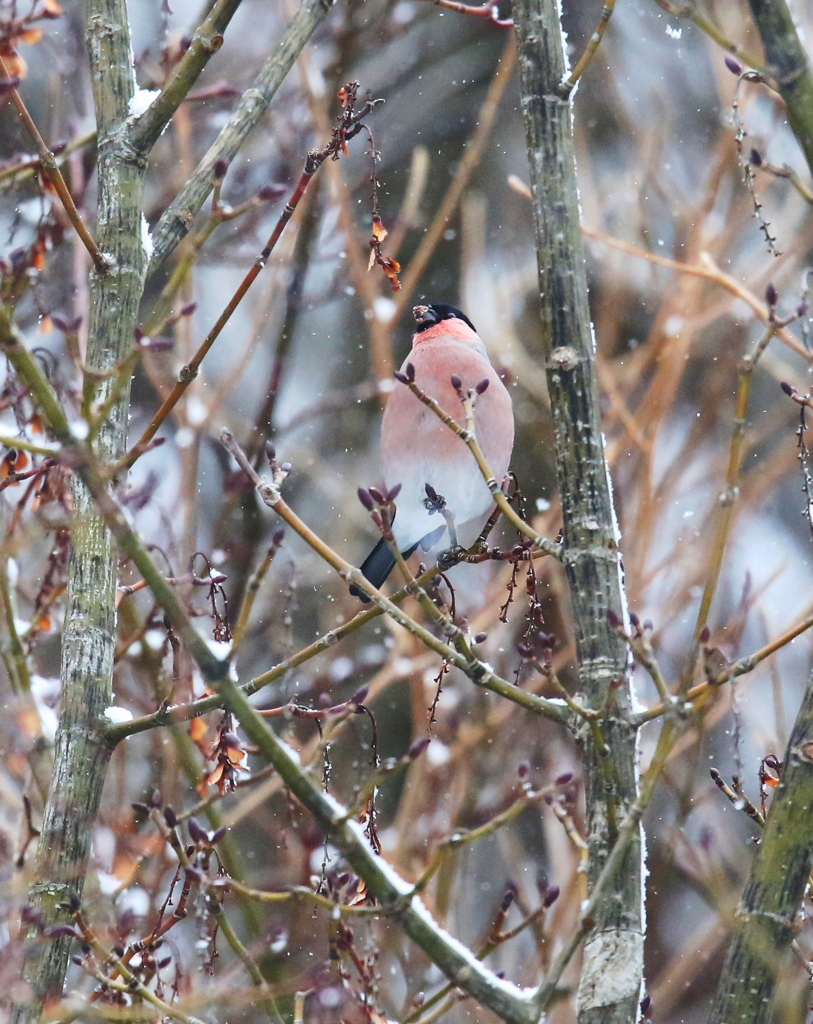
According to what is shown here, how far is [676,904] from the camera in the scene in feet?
17.5

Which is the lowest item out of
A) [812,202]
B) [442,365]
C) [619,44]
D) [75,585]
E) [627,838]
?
[627,838]

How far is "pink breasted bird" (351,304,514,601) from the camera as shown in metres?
2.85

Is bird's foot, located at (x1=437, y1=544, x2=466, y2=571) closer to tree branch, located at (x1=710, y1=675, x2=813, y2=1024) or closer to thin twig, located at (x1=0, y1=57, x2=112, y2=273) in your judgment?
tree branch, located at (x1=710, y1=675, x2=813, y2=1024)

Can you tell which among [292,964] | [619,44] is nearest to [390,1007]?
[292,964]

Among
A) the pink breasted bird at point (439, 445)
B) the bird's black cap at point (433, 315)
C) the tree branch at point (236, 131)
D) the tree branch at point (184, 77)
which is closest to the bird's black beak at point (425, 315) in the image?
the bird's black cap at point (433, 315)

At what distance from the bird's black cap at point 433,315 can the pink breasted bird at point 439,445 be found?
0.28m

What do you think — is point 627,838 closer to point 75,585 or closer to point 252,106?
point 75,585

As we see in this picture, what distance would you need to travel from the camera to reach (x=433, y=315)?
351 cm

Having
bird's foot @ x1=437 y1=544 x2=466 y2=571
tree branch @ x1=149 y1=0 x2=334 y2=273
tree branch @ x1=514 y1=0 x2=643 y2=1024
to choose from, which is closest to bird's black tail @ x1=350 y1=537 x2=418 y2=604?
bird's foot @ x1=437 y1=544 x2=466 y2=571

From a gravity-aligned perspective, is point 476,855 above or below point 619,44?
below

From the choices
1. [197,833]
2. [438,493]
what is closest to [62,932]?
[197,833]

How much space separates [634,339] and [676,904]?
9.21 feet

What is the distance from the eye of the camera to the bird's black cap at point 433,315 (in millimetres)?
3463

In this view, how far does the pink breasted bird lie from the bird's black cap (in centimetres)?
28
